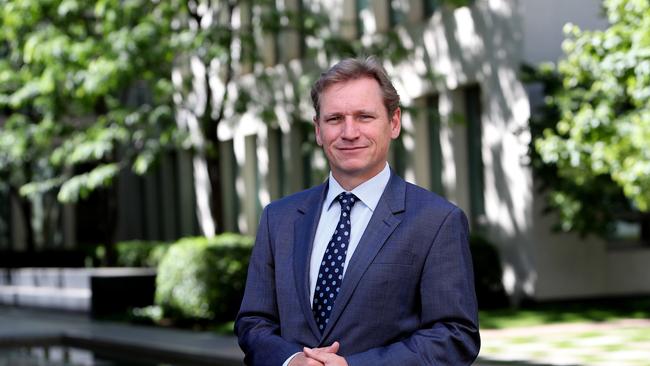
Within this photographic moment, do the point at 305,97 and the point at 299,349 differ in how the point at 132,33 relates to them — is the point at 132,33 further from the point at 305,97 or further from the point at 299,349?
the point at 299,349

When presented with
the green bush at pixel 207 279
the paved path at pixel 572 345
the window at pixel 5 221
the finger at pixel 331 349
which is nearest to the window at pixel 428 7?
the green bush at pixel 207 279

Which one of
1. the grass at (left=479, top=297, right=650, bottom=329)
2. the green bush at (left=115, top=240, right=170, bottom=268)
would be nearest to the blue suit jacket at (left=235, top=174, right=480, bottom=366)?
the grass at (left=479, top=297, right=650, bottom=329)

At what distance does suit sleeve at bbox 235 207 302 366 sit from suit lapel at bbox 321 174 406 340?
23 centimetres

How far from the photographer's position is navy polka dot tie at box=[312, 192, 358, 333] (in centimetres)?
370

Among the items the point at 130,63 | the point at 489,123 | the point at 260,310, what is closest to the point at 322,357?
the point at 260,310

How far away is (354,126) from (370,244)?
Result: 0.35 meters

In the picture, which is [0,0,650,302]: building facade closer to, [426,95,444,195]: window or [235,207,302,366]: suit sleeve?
[426,95,444,195]: window

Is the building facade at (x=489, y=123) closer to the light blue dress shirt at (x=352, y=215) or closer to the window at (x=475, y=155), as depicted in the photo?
the window at (x=475, y=155)

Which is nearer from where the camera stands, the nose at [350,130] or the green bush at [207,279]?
the nose at [350,130]

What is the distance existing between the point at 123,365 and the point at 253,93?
14156 mm

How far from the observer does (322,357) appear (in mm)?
3535

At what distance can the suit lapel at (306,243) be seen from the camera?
370 centimetres

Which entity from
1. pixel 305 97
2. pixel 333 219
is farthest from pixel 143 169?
pixel 333 219

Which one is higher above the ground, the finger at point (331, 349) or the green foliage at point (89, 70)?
the green foliage at point (89, 70)
